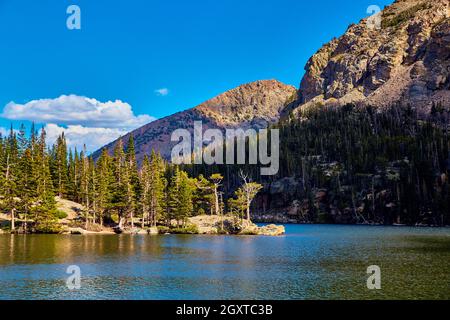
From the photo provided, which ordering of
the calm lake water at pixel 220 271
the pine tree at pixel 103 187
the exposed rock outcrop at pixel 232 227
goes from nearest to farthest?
the calm lake water at pixel 220 271
the exposed rock outcrop at pixel 232 227
the pine tree at pixel 103 187

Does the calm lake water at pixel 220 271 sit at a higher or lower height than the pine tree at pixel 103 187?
lower

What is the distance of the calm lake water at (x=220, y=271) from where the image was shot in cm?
4003

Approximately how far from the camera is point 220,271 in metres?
52.1

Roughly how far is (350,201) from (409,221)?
2678 cm

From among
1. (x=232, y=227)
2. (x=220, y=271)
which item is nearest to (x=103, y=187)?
(x=232, y=227)

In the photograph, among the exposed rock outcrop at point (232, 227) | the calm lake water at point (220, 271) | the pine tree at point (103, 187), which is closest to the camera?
the calm lake water at point (220, 271)

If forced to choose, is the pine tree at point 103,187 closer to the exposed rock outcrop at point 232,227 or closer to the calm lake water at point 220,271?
the exposed rock outcrop at point 232,227

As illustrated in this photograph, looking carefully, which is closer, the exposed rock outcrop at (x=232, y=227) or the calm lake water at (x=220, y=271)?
the calm lake water at (x=220, y=271)

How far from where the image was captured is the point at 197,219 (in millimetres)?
121625

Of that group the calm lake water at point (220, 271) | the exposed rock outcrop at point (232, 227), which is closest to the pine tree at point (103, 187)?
the exposed rock outcrop at point (232, 227)

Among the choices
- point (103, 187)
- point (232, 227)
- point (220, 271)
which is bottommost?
point (232, 227)

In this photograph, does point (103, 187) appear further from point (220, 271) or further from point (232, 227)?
point (220, 271)
